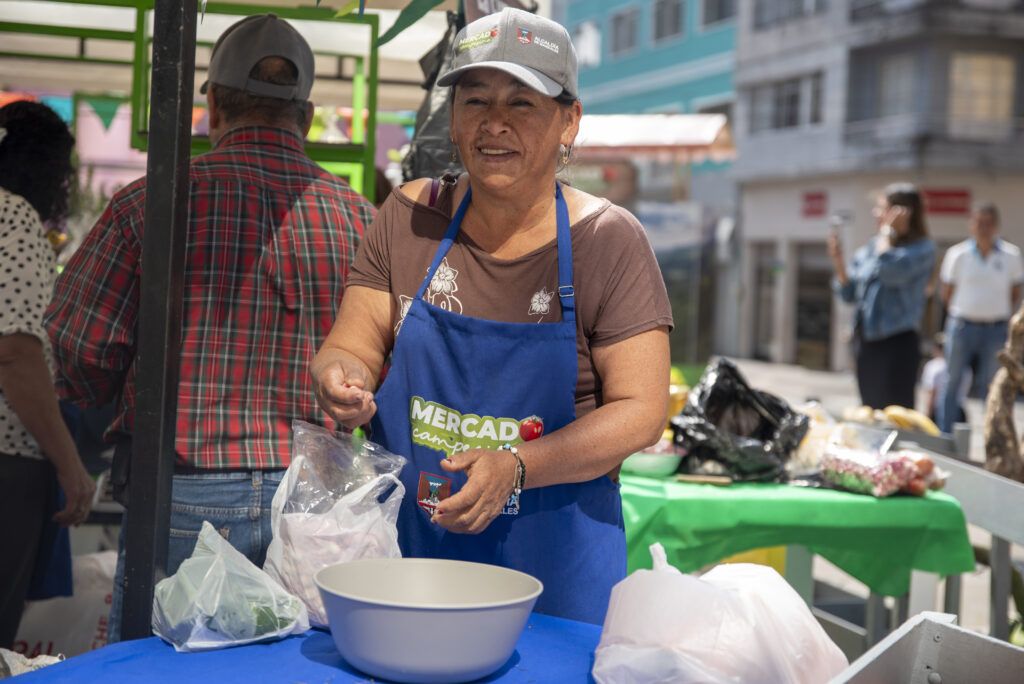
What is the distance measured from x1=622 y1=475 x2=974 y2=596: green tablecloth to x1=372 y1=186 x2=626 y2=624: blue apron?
133 centimetres

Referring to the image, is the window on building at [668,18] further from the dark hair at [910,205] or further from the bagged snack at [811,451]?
the bagged snack at [811,451]

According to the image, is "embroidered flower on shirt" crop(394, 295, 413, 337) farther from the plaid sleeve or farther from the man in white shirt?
the man in white shirt

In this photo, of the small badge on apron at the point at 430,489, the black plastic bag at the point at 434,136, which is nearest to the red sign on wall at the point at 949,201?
the black plastic bag at the point at 434,136

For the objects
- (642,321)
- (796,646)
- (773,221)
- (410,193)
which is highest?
(773,221)

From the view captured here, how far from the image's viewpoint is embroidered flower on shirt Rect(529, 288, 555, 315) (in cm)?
206

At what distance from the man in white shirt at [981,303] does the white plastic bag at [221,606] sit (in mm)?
9249

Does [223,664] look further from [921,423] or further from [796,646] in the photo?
[921,423]

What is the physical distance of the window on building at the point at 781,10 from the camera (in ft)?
83.9

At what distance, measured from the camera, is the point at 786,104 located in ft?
85.8

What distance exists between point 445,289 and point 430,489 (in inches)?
14.2

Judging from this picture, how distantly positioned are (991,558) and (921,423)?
124 cm

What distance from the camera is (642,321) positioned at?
2004 mm

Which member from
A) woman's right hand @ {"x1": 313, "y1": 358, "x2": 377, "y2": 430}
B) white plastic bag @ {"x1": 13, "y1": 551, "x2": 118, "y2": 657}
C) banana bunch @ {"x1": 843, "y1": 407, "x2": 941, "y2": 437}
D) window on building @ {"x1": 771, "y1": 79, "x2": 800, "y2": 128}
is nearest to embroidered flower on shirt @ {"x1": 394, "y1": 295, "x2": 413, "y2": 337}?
woman's right hand @ {"x1": 313, "y1": 358, "x2": 377, "y2": 430}

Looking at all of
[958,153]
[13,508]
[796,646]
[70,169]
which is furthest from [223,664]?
[958,153]
